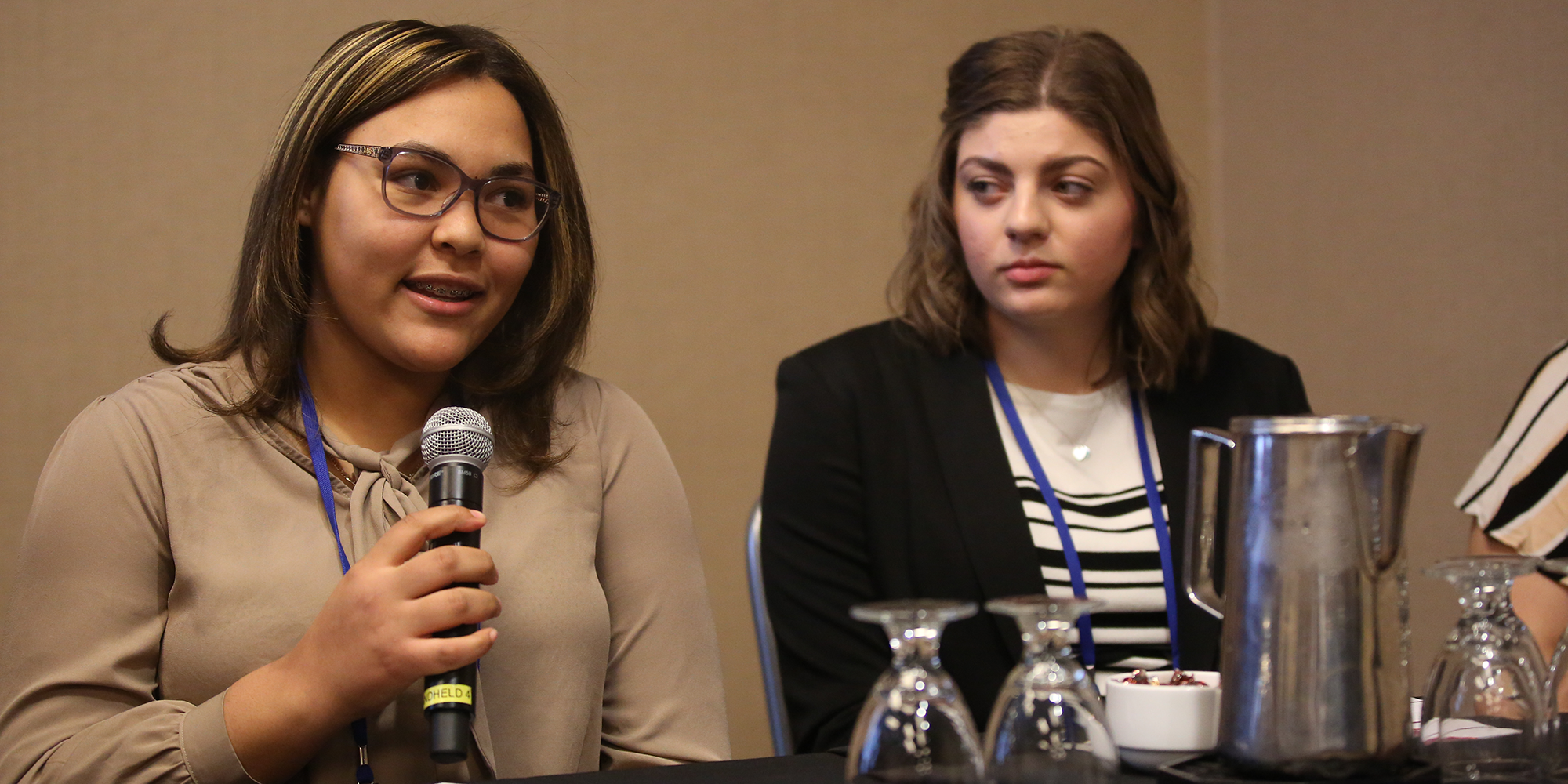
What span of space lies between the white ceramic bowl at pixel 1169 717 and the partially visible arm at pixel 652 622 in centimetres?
65

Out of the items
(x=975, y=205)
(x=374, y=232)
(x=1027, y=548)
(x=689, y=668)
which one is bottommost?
(x=689, y=668)

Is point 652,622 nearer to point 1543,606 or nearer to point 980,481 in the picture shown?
point 980,481

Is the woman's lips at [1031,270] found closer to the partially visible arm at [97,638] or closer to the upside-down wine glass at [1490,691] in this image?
the upside-down wine glass at [1490,691]

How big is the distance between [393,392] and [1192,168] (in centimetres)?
305

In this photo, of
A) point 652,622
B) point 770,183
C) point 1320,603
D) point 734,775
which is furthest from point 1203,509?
point 770,183

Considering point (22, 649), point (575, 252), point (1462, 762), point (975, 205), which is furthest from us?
point (975, 205)

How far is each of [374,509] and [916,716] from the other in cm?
82

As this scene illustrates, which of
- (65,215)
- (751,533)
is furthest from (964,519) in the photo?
(65,215)

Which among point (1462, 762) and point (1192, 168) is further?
point (1192, 168)

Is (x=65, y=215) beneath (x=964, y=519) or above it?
above

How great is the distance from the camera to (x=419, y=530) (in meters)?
1.13

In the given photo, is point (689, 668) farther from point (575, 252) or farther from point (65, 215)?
point (65, 215)

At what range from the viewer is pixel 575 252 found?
5.35ft

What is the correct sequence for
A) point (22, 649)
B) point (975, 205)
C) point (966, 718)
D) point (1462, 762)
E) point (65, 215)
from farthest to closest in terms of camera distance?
1. point (65, 215)
2. point (975, 205)
3. point (22, 649)
4. point (1462, 762)
5. point (966, 718)
